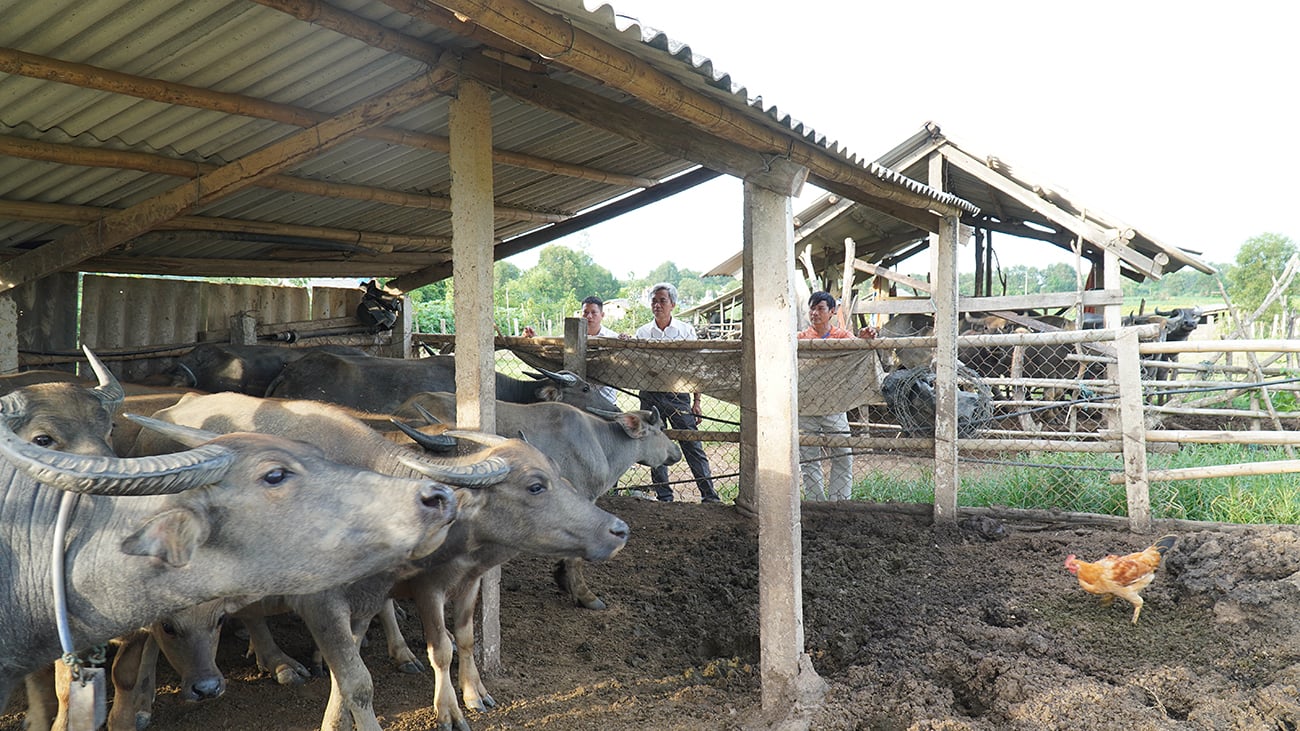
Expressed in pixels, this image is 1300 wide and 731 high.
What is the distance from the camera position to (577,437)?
19.8ft

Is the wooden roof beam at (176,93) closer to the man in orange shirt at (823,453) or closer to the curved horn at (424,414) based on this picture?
the curved horn at (424,414)

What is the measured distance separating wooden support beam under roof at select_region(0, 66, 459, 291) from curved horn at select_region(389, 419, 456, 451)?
5.59 ft

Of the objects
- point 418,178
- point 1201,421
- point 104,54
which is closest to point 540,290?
point 1201,421

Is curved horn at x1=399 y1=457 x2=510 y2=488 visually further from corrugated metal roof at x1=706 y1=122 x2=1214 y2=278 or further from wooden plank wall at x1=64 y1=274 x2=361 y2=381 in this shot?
corrugated metal roof at x1=706 y1=122 x2=1214 y2=278

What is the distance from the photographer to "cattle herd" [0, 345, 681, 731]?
109 inches

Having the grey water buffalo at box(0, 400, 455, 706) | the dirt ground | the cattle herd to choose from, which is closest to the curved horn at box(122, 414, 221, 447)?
the cattle herd

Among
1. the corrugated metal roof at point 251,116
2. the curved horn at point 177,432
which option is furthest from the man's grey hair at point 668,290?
the curved horn at point 177,432

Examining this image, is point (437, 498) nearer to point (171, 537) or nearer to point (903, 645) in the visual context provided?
point (171, 537)

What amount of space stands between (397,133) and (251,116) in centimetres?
84

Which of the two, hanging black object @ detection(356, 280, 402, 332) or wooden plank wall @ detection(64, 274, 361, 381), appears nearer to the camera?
wooden plank wall @ detection(64, 274, 361, 381)

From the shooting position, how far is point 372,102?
15.3 ft

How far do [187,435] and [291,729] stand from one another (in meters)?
1.70

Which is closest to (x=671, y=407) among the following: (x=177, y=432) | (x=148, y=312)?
(x=148, y=312)

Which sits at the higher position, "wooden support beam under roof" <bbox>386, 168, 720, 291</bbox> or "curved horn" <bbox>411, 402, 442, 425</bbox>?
"wooden support beam under roof" <bbox>386, 168, 720, 291</bbox>
